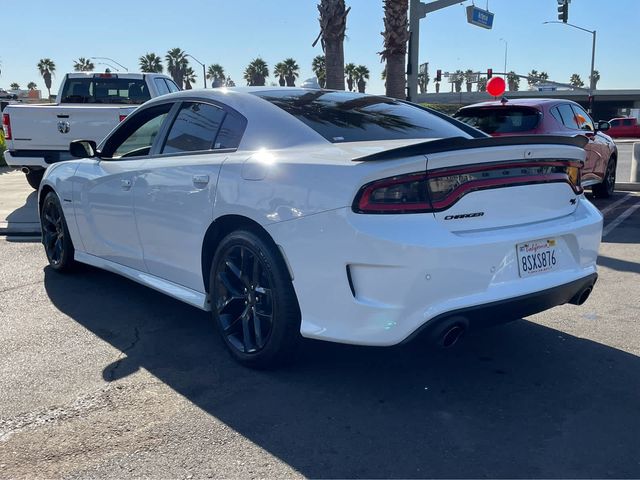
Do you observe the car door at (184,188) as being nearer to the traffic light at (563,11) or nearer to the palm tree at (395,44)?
the palm tree at (395,44)

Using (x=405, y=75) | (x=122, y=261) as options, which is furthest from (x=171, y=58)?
(x=122, y=261)

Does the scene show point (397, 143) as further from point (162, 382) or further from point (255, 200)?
point (162, 382)

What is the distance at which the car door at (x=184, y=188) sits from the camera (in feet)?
13.4

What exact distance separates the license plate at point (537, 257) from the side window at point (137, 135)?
271 centimetres

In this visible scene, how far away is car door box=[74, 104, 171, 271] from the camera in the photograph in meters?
4.83

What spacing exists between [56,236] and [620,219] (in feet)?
23.6

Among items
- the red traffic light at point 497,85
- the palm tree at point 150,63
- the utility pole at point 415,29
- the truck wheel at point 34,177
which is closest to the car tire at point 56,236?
the truck wheel at point 34,177

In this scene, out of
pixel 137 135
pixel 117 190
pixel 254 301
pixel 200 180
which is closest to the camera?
pixel 254 301

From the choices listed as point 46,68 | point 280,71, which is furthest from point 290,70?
point 46,68

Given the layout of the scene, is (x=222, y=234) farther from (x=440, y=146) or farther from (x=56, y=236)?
(x=56, y=236)

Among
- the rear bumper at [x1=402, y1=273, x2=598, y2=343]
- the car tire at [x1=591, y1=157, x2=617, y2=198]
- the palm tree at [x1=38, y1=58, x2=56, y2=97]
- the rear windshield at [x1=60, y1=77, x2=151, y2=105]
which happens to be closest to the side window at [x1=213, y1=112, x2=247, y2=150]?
the rear bumper at [x1=402, y1=273, x2=598, y2=343]

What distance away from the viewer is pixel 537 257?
3.57 m

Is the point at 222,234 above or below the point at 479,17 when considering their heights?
below

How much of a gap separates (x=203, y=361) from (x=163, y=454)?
1.13 meters
